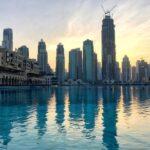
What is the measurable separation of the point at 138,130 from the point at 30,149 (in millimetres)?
11828

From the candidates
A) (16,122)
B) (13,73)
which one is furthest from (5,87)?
(16,122)

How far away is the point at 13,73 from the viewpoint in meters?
194

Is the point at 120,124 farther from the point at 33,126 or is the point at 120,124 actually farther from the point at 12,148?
the point at 12,148

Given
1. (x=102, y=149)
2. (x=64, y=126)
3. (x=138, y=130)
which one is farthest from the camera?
(x=64, y=126)

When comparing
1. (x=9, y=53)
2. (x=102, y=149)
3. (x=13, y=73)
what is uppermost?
(x=9, y=53)

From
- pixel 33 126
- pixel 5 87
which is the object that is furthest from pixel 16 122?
pixel 5 87

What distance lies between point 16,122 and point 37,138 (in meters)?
10.5

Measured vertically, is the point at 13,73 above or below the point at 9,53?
below

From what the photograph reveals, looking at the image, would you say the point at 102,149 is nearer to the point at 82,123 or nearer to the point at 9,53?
the point at 82,123

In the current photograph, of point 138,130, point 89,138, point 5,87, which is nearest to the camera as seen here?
point 89,138

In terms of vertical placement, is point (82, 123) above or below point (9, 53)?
below

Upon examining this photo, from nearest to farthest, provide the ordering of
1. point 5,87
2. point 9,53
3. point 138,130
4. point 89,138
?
point 89,138
point 138,130
point 5,87
point 9,53

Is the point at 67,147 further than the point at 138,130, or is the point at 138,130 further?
the point at 138,130

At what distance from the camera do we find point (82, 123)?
33688mm
